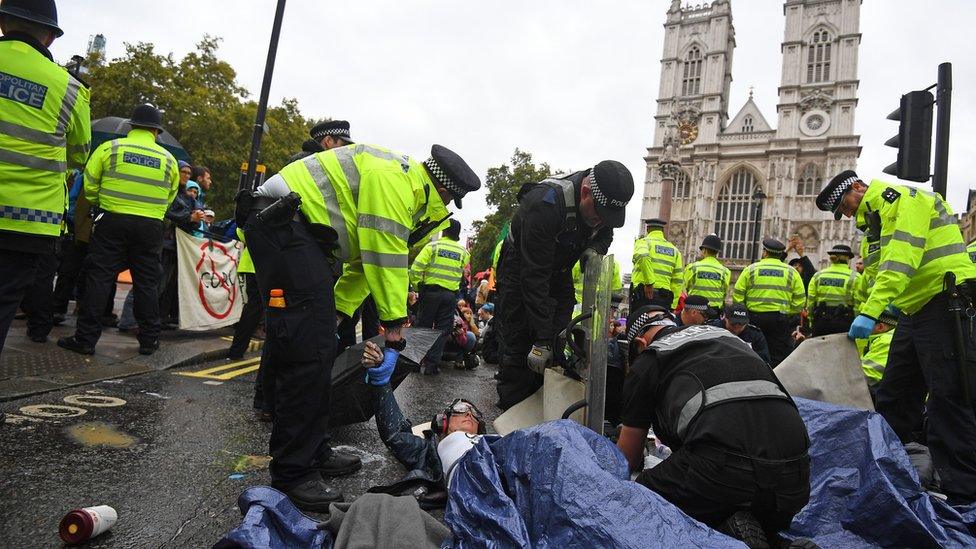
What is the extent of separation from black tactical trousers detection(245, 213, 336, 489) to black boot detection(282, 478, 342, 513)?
4 centimetres

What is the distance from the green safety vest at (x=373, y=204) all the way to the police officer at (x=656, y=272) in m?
6.28

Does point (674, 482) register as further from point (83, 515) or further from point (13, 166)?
point (13, 166)

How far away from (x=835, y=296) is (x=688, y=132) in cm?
5581

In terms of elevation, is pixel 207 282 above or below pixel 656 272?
below

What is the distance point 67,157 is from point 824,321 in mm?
8301

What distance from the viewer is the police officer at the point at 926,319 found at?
3.39 meters

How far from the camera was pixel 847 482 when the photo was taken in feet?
9.12

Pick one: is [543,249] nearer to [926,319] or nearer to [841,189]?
[841,189]

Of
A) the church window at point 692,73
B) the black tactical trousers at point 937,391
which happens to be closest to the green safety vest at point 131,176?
the black tactical trousers at point 937,391

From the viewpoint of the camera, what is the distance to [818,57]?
54656 mm

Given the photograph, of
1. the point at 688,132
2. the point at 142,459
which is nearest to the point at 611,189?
the point at 142,459

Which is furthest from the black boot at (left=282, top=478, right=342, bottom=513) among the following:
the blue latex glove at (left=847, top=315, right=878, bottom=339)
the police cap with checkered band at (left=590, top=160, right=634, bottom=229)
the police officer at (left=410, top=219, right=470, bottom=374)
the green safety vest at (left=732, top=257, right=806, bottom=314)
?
the green safety vest at (left=732, top=257, right=806, bottom=314)

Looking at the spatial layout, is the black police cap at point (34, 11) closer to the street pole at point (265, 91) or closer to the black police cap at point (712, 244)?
the street pole at point (265, 91)

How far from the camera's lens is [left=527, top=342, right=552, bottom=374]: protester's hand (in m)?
3.48
